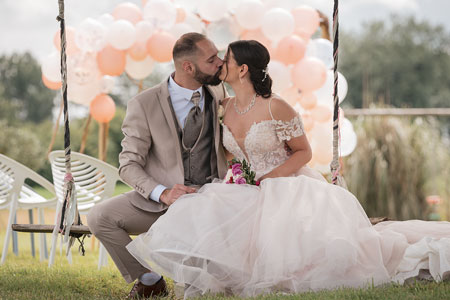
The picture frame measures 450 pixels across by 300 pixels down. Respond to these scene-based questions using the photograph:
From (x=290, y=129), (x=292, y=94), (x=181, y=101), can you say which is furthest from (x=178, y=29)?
(x=290, y=129)

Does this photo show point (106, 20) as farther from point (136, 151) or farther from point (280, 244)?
point (280, 244)

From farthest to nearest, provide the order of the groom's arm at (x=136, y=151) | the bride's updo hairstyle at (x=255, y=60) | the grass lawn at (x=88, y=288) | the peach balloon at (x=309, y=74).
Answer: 1. the peach balloon at (x=309, y=74)
2. the bride's updo hairstyle at (x=255, y=60)
3. the groom's arm at (x=136, y=151)
4. the grass lawn at (x=88, y=288)

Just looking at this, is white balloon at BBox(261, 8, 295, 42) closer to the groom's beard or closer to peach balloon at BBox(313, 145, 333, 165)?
peach balloon at BBox(313, 145, 333, 165)

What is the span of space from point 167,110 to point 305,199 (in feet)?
3.63

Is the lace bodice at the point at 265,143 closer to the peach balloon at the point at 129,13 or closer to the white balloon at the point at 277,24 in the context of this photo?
the white balloon at the point at 277,24

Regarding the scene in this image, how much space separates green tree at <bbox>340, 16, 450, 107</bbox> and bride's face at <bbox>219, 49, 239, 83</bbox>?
27.3m

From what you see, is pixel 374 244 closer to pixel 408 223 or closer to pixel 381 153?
pixel 408 223

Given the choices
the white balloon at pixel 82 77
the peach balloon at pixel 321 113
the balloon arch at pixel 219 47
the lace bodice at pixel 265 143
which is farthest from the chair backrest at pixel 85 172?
the peach balloon at pixel 321 113

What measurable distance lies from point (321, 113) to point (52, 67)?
302cm

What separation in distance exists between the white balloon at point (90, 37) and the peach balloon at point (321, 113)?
240 cm

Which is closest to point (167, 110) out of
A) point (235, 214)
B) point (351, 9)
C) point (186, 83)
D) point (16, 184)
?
point (186, 83)

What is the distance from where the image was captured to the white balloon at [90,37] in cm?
636

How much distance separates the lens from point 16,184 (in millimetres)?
5547

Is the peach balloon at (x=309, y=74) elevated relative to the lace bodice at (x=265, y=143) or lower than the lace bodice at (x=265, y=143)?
elevated
